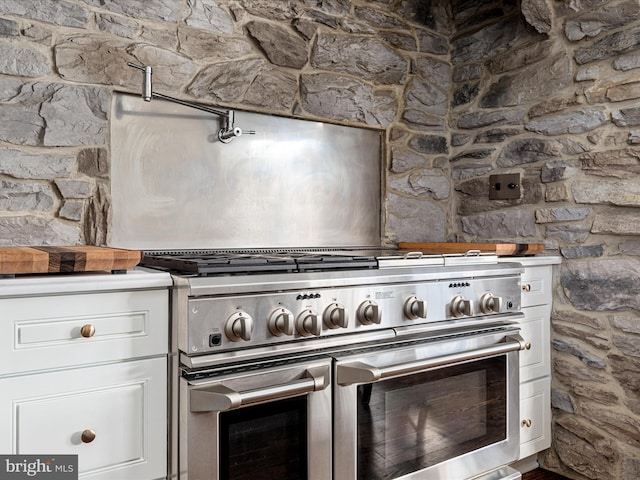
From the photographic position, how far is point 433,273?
1599mm

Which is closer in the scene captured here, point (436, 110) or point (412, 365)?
point (412, 365)

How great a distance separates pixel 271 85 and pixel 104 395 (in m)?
1.37

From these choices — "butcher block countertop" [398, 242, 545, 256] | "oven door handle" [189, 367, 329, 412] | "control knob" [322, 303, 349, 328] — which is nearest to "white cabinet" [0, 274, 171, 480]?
"oven door handle" [189, 367, 329, 412]

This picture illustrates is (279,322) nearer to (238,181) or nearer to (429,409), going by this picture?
(429,409)

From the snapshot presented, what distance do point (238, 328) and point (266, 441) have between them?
0.31 metres

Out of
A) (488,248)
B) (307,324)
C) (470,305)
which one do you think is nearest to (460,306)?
(470,305)

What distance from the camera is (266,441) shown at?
130 cm

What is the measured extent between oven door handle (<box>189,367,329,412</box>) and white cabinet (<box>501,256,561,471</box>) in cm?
106

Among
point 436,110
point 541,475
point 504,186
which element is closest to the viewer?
point 541,475

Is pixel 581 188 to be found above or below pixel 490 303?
above

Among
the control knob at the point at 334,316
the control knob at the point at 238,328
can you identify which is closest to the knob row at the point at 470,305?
the control knob at the point at 334,316

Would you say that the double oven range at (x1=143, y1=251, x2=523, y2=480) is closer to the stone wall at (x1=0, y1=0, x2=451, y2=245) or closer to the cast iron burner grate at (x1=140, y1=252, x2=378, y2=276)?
the cast iron burner grate at (x1=140, y1=252, x2=378, y2=276)

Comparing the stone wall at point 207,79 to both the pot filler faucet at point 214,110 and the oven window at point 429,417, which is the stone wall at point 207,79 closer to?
the pot filler faucet at point 214,110

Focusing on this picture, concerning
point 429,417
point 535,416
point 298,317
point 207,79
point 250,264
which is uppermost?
point 207,79
